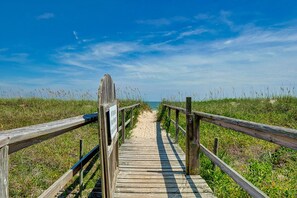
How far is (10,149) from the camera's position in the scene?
1.20 meters

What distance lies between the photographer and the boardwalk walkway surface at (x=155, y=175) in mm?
3673

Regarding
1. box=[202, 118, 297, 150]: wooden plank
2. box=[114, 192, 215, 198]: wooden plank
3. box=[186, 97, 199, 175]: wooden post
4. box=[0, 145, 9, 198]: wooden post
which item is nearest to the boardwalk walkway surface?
box=[114, 192, 215, 198]: wooden plank

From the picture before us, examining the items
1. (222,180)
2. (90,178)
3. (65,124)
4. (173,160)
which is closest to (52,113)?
(90,178)

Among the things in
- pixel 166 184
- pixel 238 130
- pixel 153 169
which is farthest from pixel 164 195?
pixel 238 130

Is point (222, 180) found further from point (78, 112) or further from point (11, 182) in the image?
point (78, 112)

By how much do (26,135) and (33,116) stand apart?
12.7 m

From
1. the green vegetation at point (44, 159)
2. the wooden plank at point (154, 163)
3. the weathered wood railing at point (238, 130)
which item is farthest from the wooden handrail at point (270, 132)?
the green vegetation at point (44, 159)

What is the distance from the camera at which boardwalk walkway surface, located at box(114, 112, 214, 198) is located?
3.67 m

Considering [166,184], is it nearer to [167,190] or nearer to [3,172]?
[167,190]

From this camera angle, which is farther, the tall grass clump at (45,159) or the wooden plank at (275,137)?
the tall grass clump at (45,159)

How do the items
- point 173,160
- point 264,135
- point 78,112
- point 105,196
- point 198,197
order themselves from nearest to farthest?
point 264,135 < point 105,196 < point 198,197 < point 173,160 < point 78,112

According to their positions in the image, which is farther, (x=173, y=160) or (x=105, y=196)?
(x=173, y=160)

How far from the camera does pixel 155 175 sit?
4.50 metres

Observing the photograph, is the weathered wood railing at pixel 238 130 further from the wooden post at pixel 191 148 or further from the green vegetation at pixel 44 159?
the green vegetation at pixel 44 159
